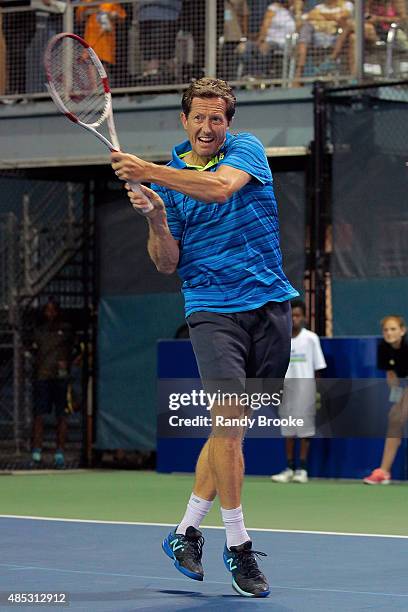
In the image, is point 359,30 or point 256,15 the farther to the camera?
point 256,15

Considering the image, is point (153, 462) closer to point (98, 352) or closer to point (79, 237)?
point (98, 352)

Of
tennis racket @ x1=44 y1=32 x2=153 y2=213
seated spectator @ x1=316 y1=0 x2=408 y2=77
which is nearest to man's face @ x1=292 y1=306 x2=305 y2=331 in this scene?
seated spectator @ x1=316 y1=0 x2=408 y2=77

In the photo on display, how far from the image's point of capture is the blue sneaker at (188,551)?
603cm

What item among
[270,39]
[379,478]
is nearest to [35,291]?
[270,39]

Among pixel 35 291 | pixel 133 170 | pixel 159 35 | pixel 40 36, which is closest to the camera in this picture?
pixel 133 170

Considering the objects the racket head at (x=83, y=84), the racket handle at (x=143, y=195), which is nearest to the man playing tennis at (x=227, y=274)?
the racket handle at (x=143, y=195)

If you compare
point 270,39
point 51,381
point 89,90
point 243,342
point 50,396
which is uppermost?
point 270,39

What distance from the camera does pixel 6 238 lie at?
17.4 metres

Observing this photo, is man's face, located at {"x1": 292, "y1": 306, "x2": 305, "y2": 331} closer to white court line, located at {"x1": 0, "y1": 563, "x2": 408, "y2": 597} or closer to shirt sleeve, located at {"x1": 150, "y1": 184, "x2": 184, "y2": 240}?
white court line, located at {"x1": 0, "y1": 563, "x2": 408, "y2": 597}

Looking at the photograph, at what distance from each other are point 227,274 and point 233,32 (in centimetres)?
927

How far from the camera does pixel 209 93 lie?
232 inches

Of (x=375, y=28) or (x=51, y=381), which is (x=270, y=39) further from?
(x=51, y=381)

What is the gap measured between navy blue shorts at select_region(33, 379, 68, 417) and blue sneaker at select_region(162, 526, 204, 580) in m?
9.70

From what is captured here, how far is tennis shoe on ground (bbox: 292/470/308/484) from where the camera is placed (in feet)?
44.8
